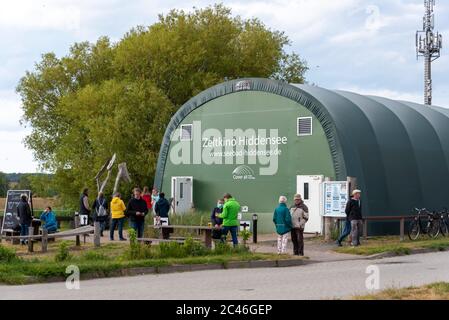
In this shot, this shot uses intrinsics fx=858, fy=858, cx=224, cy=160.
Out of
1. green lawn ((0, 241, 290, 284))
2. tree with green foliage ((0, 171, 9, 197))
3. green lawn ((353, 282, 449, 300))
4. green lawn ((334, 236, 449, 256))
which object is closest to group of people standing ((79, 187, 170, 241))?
green lawn ((0, 241, 290, 284))

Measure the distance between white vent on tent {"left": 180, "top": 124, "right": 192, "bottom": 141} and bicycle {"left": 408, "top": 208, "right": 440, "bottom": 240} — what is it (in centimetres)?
995

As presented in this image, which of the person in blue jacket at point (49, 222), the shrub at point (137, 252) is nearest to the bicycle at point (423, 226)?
the person in blue jacket at point (49, 222)

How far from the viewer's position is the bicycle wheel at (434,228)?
1195 inches

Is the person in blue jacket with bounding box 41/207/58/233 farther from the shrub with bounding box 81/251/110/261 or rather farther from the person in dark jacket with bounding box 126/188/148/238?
the shrub with bounding box 81/251/110/261

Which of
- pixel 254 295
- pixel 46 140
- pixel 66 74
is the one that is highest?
pixel 66 74

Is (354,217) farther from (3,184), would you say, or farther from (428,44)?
(3,184)

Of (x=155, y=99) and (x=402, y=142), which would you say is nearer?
(x=402, y=142)

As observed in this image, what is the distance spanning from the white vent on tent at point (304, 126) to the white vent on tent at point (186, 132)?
5838mm

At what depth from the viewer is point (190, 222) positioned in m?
30.0

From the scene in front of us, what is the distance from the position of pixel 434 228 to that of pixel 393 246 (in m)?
6.19

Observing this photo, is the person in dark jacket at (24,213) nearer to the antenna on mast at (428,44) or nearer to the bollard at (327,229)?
the bollard at (327,229)
